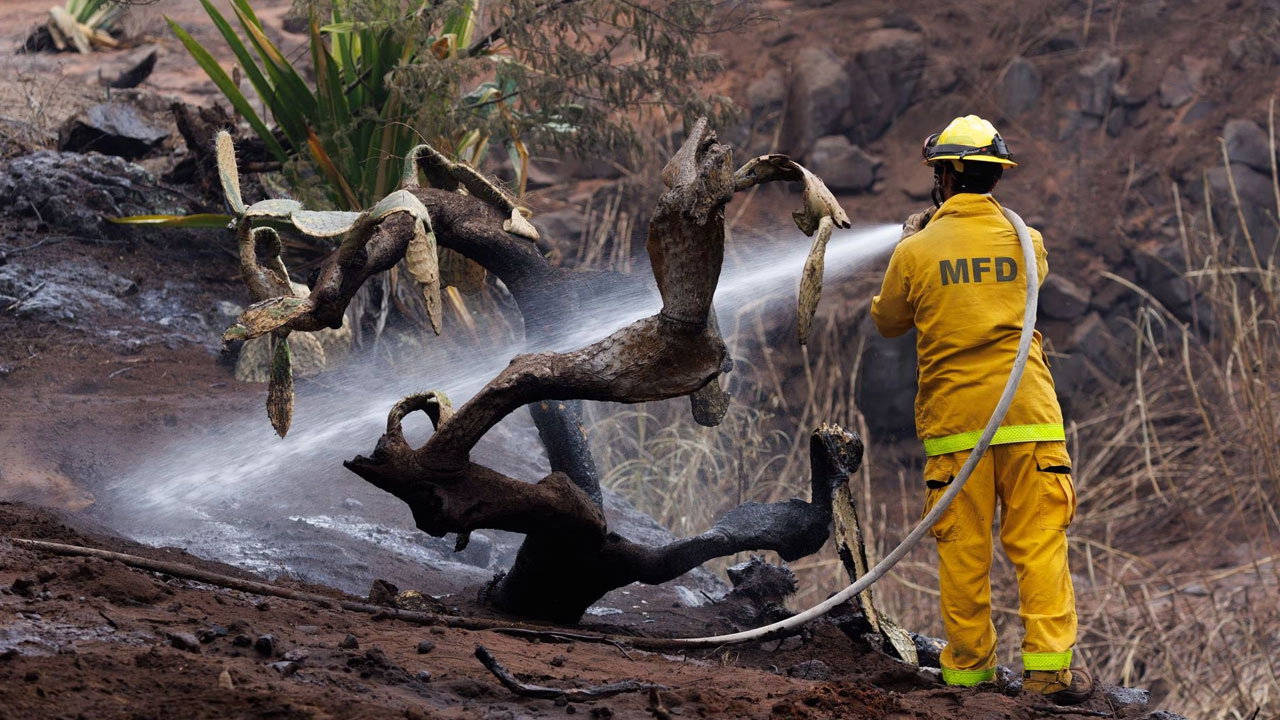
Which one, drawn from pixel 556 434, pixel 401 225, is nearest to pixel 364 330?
pixel 556 434

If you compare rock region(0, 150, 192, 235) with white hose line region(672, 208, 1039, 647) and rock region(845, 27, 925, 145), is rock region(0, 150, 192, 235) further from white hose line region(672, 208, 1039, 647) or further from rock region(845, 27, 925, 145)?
rock region(845, 27, 925, 145)

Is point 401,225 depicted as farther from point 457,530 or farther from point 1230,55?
point 1230,55

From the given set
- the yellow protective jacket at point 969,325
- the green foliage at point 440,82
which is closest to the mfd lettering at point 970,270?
the yellow protective jacket at point 969,325

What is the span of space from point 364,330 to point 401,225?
3.38 m

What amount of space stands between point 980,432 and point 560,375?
1.15 metres

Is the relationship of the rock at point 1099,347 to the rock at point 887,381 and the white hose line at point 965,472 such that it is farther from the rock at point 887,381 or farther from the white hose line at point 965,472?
the white hose line at point 965,472

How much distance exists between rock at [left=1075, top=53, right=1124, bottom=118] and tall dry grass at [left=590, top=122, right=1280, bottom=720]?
1235 millimetres

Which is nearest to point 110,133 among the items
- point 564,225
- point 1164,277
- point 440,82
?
point 440,82

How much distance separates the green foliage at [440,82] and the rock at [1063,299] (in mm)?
4477

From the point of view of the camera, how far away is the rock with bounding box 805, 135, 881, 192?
10.5 m

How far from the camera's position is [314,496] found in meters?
5.10

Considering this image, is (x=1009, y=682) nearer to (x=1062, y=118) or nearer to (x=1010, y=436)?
(x=1010, y=436)

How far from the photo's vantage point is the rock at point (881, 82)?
1100 cm

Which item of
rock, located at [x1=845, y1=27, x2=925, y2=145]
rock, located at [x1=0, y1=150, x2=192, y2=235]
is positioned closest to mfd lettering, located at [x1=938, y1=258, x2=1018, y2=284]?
rock, located at [x1=0, y1=150, x2=192, y2=235]
